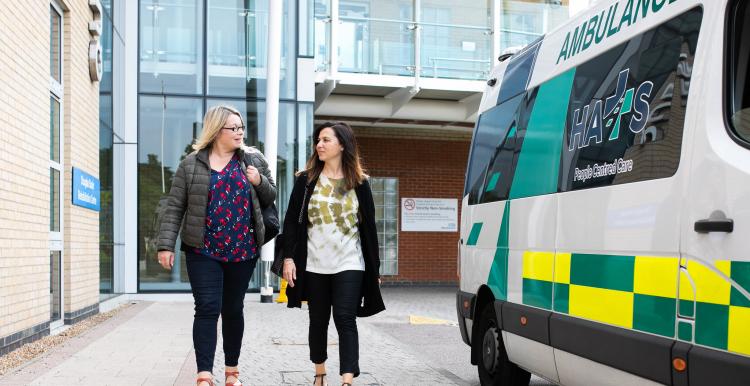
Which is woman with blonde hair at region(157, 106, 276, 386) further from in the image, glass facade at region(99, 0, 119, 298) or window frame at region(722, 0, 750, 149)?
glass facade at region(99, 0, 119, 298)

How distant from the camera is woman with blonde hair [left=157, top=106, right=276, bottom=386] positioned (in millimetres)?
5547

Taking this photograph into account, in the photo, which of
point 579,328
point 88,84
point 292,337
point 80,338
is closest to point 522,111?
point 579,328

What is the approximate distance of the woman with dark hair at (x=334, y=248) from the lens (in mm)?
5574

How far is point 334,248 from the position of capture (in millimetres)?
5602

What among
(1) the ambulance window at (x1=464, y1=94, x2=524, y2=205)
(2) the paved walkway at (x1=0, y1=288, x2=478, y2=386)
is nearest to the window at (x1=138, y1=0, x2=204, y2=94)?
(2) the paved walkway at (x1=0, y1=288, x2=478, y2=386)

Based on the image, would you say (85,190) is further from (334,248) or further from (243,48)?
(334,248)

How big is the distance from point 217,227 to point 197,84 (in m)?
10.7

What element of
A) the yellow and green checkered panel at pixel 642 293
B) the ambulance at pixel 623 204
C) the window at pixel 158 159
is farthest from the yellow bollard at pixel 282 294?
the yellow and green checkered panel at pixel 642 293

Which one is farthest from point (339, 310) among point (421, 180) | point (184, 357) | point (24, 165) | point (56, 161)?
point (421, 180)

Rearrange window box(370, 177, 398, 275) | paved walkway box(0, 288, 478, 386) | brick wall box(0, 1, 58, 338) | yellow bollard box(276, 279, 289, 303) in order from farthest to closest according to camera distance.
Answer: window box(370, 177, 398, 275), yellow bollard box(276, 279, 289, 303), brick wall box(0, 1, 58, 338), paved walkway box(0, 288, 478, 386)

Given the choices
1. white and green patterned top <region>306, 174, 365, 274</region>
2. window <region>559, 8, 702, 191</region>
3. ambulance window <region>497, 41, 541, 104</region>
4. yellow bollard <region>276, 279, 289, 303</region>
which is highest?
ambulance window <region>497, 41, 541, 104</region>

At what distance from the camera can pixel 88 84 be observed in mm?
11617

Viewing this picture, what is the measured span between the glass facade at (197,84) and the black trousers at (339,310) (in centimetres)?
997

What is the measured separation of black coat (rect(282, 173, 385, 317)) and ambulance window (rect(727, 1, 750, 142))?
2.62 meters
